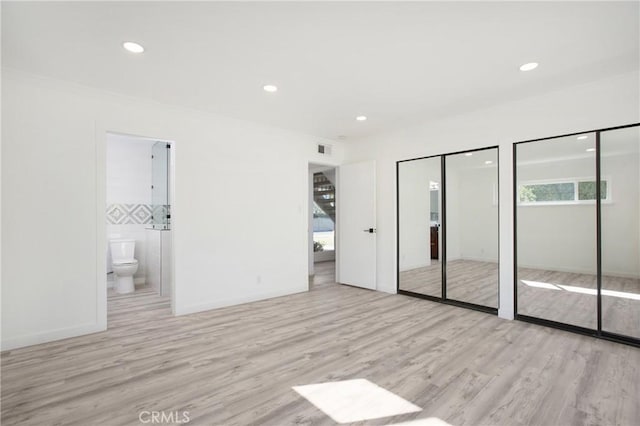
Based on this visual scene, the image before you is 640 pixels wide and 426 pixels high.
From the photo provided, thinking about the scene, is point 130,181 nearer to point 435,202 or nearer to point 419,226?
point 419,226

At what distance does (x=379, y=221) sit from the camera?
203 inches

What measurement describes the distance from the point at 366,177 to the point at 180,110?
2.93 m

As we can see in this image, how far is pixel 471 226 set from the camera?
4.43 m

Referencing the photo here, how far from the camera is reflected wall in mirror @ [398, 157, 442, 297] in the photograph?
4.60 m

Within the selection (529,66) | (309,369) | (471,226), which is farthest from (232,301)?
(529,66)

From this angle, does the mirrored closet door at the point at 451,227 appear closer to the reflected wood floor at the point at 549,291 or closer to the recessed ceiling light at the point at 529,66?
the reflected wood floor at the point at 549,291

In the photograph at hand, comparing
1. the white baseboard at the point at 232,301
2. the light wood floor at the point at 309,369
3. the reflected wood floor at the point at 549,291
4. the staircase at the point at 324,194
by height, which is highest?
the staircase at the point at 324,194

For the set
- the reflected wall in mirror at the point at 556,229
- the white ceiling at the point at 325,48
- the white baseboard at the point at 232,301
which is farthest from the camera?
the white baseboard at the point at 232,301

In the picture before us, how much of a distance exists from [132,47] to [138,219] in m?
3.91

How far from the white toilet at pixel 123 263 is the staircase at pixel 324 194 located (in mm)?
4586

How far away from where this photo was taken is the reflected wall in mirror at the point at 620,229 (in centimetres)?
330

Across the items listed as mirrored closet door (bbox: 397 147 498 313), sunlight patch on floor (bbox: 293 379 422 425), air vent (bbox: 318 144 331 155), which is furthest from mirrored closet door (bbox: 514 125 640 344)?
air vent (bbox: 318 144 331 155)

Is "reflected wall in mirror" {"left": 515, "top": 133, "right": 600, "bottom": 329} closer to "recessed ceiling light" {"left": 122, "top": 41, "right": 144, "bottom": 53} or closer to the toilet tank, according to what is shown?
"recessed ceiling light" {"left": 122, "top": 41, "right": 144, "bottom": 53}

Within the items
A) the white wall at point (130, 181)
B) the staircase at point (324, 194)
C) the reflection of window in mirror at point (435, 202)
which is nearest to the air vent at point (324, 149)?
the reflection of window in mirror at point (435, 202)
